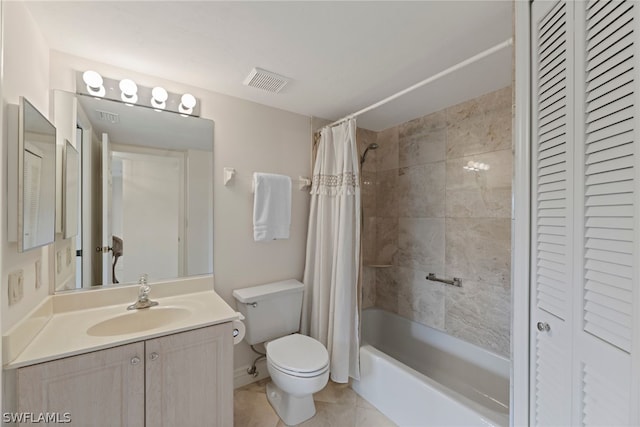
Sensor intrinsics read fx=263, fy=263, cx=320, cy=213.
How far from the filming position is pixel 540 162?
98 centimetres

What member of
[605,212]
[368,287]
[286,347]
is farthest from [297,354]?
[605,212]

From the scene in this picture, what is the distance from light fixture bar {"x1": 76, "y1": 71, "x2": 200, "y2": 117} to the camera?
152 cm

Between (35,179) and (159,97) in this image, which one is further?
(159,97)

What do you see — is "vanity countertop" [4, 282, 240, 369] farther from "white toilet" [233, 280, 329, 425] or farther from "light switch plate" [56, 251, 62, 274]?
"white toilet" [233, 280, 329, 425]

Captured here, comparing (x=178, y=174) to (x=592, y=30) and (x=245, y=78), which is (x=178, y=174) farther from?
(x=592, y=30)

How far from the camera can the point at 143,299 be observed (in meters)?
1.53

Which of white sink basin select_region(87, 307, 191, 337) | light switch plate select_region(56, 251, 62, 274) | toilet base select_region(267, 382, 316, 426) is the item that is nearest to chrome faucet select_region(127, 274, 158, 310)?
white sink basin select_region(87, 307, 191, 337)

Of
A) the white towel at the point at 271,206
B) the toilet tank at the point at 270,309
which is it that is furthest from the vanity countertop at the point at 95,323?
the white towel at the point at 271,206

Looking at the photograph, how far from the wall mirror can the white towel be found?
335mm

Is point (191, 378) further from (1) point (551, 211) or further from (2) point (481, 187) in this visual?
(2) point (481, 187)

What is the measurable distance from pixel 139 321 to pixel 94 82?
139 cm

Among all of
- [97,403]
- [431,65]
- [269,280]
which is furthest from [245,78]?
[97,403]

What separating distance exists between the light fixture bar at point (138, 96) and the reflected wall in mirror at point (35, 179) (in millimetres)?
452

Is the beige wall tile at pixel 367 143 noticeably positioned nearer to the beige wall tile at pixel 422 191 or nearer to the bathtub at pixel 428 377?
the beige wall tile at pixel 422 191
